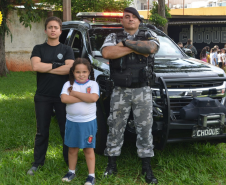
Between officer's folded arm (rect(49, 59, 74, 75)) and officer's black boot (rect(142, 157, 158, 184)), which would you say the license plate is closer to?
officer's black boot (rect(142, 157, 158, 184))

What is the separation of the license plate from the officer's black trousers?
1.45 meters

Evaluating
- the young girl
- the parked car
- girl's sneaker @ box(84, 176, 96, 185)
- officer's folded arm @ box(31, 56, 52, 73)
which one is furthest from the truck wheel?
officer's folded arm @ box(31, 56, 52, 73)

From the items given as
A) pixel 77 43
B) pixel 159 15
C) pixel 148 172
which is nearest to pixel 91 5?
pixel 159 15

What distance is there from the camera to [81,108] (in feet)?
10.4

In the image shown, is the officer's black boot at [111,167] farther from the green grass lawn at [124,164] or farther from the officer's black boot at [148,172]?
the officer's black boot at [148,172]

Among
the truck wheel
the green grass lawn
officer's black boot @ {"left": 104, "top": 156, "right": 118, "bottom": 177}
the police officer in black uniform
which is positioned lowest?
the green grass lawn

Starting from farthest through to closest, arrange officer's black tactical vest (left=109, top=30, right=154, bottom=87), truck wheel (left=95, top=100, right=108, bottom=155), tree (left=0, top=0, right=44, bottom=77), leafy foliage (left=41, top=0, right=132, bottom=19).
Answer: leafy foliage (left=41, top=0, right=132, bottom=19) < tree (left=0, top=0, right=44, bottom=77) < truck wheel (left=95, top=100, right=108, bottom=155) < officer's black tactical vest (left=109, top=30, right=154, bottom=87)

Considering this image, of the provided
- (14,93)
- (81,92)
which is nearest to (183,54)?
(81,92)

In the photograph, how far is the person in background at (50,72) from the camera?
11.1ft

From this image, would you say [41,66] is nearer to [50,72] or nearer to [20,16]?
[50,72]

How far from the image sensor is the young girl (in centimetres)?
315

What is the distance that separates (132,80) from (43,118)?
1092 mm

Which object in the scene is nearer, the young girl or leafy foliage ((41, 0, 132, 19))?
the young girl

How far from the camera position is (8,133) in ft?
16.5
